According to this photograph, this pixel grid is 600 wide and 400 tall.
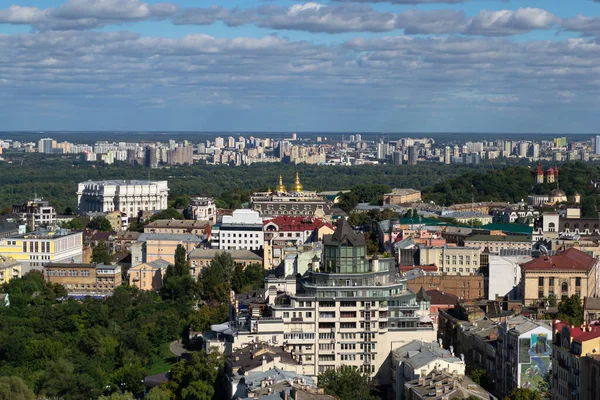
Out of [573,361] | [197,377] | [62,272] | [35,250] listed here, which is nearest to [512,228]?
[62,272]

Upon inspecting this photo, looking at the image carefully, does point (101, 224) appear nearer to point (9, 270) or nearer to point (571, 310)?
point (9, 270)

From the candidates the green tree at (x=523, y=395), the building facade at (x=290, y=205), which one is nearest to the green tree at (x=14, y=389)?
the green tree at (x=523, y=395)

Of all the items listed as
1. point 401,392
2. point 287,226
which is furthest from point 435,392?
point 287,226

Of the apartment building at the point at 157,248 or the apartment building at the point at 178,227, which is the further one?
the apartment building at the point at 178,227

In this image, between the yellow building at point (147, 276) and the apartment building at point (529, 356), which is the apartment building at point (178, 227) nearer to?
the yellow building at point (147, 276)

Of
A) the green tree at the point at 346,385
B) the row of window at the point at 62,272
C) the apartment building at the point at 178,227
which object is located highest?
the apartment building at the point at 178,227

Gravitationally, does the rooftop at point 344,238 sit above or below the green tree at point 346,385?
above

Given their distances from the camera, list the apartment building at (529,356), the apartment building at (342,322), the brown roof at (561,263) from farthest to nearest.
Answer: the brown roof at (561,263), the apartment building at (342,322), the apartment building at (529,356)

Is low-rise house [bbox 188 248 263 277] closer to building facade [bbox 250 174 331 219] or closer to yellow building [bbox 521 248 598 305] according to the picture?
building facade [bbox 250 174 331 219]
